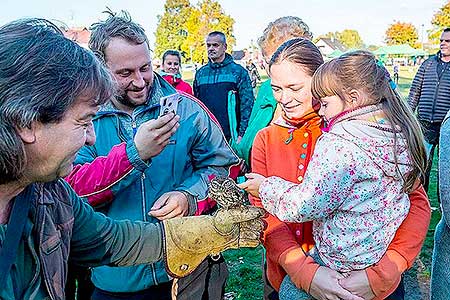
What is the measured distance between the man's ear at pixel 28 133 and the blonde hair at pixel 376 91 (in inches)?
48.1

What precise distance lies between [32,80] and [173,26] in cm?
5661

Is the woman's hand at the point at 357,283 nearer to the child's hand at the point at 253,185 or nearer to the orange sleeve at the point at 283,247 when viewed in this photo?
the orange sleeve at the point at 283,247

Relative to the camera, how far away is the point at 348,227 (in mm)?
1990

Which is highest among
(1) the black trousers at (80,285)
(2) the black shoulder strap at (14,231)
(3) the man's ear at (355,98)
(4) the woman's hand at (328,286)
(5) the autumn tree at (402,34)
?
(3) the man's ear at (355,98)

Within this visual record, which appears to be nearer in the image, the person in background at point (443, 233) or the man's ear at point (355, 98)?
the person in background at point (443, 233)

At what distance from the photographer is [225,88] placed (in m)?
7.34

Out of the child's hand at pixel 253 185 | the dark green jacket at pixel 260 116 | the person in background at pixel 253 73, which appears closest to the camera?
the child's hand at pixel 253 185

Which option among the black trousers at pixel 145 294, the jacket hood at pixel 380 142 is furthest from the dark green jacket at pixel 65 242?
the jacket hood at pixel 380 142

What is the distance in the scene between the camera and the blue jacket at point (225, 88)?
23.5ft

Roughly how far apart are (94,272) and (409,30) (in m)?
73.6

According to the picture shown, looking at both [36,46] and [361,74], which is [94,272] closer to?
[36,46]

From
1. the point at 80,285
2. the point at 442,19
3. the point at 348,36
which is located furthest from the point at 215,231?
the point at 348,36

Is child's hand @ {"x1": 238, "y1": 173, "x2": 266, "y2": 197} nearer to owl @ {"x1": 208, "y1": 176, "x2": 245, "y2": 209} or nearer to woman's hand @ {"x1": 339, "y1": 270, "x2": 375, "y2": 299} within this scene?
owl @ {"x1": 208, "y1": 176, "x2": 245, "y2": 209}

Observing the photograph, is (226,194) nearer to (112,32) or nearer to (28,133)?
(28,133)
